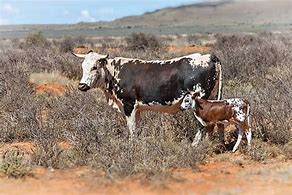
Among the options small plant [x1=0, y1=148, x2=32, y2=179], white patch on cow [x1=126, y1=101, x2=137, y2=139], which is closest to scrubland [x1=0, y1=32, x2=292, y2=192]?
small plant [x1=0, y1=148, x2=32, y2=179]

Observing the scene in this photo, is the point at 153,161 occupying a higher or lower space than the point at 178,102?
lower

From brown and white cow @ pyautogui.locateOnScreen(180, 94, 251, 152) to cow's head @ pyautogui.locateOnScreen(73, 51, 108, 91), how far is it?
1.72 metres

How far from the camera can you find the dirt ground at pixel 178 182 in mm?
7441

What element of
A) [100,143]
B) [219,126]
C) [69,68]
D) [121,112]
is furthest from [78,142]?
[69,68]

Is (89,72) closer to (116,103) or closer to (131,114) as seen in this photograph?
(116,103)

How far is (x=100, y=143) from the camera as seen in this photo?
9203mm

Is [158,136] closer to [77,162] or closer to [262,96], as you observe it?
[77,162]

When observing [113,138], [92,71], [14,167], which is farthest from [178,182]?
[92,71]

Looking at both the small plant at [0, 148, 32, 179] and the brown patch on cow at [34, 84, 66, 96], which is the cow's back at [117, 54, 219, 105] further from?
the brown patch on cow at [34, 84, 66, 96]

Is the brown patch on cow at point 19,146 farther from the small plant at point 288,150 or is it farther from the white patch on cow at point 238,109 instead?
the small plant at point 288,150

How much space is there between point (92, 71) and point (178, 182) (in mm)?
3100

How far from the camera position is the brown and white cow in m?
9.30

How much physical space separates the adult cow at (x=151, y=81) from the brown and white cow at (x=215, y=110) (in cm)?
27

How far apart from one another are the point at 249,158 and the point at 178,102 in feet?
5.21
